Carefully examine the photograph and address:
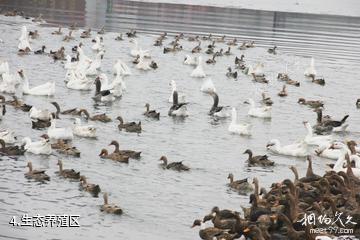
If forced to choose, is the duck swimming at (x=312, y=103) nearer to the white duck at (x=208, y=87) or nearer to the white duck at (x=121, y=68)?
the white duck at (x=208, y=87)

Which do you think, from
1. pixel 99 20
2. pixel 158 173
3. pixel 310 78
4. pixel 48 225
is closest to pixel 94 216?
pixel 48 225

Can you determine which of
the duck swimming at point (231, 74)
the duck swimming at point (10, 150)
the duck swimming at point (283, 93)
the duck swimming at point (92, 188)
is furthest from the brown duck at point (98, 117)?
the duck swimming at point (231, 74)

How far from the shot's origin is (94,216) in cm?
1850

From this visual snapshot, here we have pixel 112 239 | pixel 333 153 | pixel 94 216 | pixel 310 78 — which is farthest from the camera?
pixel 310 78

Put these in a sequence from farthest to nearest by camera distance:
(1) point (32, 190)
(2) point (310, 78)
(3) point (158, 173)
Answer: (2) point (310, 78), (3) point (158, 173), (1) point (32, 190)

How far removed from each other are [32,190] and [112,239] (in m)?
3.42

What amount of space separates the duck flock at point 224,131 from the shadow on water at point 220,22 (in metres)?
12.0

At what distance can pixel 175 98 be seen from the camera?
3117cm

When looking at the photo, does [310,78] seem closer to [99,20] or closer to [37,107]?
[37,107]

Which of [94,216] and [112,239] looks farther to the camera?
[94,216]

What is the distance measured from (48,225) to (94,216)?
1133 mm

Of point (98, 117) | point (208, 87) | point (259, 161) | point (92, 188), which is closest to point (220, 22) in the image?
point (208, 87)

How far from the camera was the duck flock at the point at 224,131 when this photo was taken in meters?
17.5

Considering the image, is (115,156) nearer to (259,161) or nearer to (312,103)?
(259,161)
